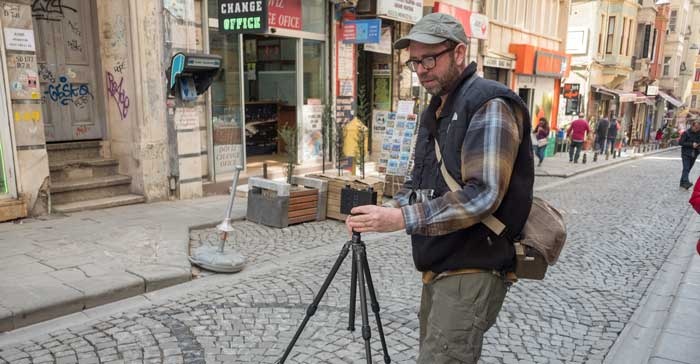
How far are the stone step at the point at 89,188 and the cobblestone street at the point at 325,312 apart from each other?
2135mm

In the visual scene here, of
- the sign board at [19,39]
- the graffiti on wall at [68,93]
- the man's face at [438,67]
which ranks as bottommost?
the graffiti on wall at [68,93]

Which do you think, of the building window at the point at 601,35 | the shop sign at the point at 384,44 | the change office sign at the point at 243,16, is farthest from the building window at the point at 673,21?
the change office sign at the point at 243,16

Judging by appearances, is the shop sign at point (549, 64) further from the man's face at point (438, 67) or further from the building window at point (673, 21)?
the building window at point (673, 21)

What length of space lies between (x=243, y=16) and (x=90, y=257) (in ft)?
14.8

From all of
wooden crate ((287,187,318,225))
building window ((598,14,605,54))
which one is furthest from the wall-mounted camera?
building window ((598,14,605,54))

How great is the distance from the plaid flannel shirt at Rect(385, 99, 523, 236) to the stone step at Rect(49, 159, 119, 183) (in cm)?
716

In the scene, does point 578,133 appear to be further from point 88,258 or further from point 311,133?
point 88,258

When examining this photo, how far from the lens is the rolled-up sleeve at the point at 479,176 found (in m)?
1.83

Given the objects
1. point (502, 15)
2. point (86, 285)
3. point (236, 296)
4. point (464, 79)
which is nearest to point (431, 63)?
point (464, 79)

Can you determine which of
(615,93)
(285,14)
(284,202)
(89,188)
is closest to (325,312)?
(284,202)

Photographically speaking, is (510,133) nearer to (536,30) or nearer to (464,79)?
(464,79)

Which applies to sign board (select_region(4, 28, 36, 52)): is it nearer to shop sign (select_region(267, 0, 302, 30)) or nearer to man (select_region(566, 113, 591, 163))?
shop sign (select_region(267, 0, 302, 30))

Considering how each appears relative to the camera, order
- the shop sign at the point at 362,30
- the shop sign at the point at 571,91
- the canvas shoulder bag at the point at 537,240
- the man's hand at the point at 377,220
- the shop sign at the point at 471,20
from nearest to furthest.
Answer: the man's hand at the point at 377,220, the canvas shoulder bag at the point at 537,240, the shop sign at the point at 362,30, the shop sign at the point at 471,20, the shop sign at the point at 571,91

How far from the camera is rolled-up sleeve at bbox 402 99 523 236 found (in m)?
1.83
